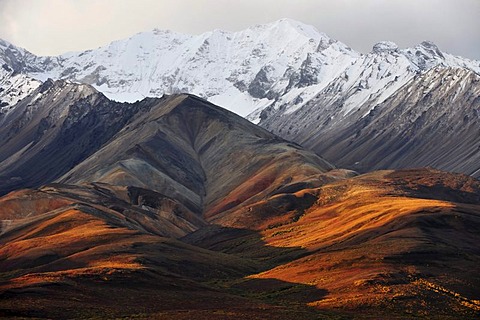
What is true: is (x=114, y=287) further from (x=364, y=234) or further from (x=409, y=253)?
(x=364, y=234)

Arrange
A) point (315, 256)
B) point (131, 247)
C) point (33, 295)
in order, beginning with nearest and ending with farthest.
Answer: point (33, 295) → point (315, 256) → point (131, 247)

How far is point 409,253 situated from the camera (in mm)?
153125

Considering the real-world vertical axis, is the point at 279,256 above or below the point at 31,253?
below

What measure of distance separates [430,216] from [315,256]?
107 ft

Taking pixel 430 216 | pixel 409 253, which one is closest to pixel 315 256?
pixel 409 253

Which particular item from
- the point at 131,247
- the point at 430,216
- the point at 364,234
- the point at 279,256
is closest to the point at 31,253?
the point at 131,247

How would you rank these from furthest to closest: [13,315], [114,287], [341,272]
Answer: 1. [341,272]
2. [114,287]
3. [13,315]

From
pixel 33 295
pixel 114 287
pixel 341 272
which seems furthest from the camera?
pixel 341 272

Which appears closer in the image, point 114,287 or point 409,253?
point 114,287

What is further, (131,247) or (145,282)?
(131,247)

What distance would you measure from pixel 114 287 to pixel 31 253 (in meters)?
59.4

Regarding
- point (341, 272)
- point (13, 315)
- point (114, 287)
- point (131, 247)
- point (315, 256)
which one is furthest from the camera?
point (131, 247)

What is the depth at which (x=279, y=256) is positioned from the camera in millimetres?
184625

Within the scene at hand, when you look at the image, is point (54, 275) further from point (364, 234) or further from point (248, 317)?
point (364, 234)
